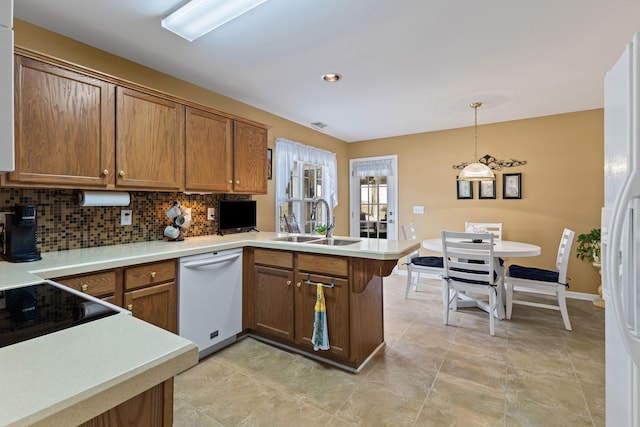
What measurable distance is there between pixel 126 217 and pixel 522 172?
189 inches

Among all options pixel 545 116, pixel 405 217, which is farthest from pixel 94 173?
pixel 545 116

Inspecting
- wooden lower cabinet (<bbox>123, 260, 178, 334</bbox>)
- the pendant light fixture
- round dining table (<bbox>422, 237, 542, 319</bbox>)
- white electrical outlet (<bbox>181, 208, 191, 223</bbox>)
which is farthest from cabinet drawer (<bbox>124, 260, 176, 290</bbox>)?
the pendant light fixture

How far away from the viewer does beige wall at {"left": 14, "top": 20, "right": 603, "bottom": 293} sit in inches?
150

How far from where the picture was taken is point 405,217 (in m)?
5.18

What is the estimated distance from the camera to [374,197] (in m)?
5.52

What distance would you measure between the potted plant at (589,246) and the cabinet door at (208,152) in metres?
4.11

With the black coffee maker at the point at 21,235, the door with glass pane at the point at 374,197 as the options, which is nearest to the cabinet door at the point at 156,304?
the black coffee maker at the point at 21,235

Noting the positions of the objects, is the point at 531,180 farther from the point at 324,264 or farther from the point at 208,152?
the point at 208,152

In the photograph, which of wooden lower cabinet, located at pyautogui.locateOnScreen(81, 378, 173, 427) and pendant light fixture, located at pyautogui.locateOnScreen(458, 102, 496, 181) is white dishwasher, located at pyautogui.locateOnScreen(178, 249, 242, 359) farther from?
pendant light fixture, located at pyautogui.locateOnScreen(458, 102, 496, 181)

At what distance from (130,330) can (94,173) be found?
1.66 m

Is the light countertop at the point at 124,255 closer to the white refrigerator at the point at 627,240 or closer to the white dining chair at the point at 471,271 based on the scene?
the white dining chair at the point at 471,271

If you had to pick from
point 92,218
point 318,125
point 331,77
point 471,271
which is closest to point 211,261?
point 92,218

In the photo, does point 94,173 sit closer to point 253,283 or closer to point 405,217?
point 253,283

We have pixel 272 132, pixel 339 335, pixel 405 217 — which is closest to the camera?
pixel 339 335
